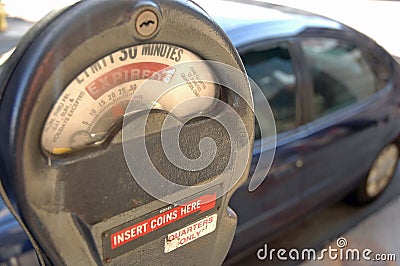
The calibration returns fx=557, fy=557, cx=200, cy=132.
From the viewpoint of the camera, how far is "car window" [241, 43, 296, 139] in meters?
2.70

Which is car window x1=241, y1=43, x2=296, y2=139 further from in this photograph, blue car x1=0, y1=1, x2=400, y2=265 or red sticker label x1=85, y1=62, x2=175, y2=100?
red sticker label x1=85, y1=62, x2=175, y2=100

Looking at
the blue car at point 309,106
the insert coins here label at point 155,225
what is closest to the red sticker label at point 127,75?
the insert coins here label at point 155,225

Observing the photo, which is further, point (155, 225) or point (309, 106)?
point (309, 106)

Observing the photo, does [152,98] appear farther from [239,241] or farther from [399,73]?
[399,73]

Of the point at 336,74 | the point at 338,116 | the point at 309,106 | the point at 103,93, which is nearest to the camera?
the point at 103,93

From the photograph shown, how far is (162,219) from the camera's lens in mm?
1030

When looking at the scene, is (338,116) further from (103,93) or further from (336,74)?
(103,93)

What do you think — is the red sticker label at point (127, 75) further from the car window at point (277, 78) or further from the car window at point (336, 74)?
the car window at point (336, 74)

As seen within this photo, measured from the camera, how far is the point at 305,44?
116 inches

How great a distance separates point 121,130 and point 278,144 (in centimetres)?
188

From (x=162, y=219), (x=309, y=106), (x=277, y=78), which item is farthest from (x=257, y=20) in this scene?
(x=162, y=219)

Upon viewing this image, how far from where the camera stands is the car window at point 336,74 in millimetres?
3020

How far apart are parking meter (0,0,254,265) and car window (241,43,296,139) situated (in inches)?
63.9

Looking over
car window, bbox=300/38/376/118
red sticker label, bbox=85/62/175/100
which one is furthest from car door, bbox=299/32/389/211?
red sticker label, bbox=85/62/175/100
